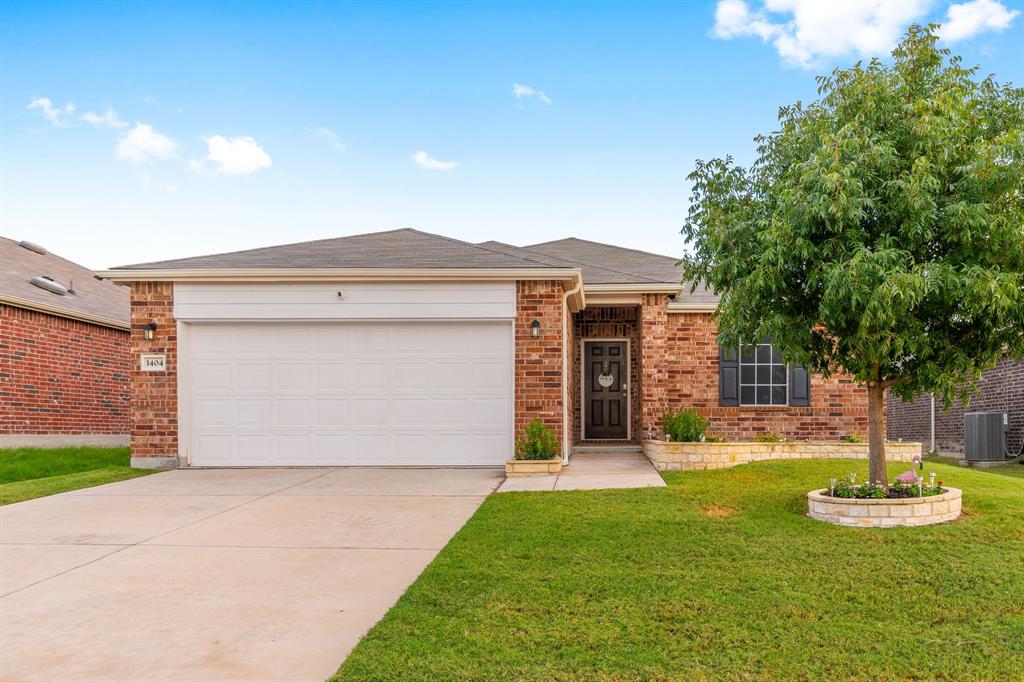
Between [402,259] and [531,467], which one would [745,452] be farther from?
[402,259]

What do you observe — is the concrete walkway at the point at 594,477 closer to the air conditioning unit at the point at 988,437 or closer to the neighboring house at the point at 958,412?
the neighboring house at the point at 958,412

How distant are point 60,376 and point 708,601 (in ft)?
45.0

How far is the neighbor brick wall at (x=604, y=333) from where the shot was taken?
1376 centimetres

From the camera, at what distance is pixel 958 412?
51.2ft

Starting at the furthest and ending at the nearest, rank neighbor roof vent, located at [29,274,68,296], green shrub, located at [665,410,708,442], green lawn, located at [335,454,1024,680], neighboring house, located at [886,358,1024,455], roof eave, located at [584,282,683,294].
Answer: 1. neighbor roof vent, located at [29,274,68,296]
2. neighboring house, located at [886,358,1024,455]
3. roof eave, located at [584,282,683,294]
4. green shrub, located at [665,410,708,442]
5. green lawn, located at [335,454,1024,680]

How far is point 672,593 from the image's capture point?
14.5 ft

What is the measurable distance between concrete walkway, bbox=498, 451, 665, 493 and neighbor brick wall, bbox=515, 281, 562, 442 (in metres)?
0.81

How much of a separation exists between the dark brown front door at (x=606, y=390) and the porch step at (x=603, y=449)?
21.3 inches

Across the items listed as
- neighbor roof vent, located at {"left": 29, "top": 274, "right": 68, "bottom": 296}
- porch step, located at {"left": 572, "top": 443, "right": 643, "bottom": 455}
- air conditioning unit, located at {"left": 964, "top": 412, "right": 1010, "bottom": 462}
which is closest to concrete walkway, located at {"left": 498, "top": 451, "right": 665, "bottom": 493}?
porch step, located at {"left": 572, "top": 443, "right": 643, "bottom": 455}

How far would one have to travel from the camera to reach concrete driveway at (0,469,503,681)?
11.9 ft

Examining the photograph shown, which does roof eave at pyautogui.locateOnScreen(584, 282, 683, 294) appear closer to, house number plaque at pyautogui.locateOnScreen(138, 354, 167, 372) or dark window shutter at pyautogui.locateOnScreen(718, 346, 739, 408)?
dark window shutter at pyautogui.locateOnScreen(718, 346, 739, 408)

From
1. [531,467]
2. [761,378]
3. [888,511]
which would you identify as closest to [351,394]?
[531,467]

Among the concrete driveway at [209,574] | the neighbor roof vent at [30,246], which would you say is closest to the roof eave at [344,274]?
the concrete driveway at [209,574]

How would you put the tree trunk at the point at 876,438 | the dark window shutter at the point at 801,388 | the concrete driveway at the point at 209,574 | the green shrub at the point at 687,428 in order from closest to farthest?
1. the concrete driveway at the point at 209,574
2. the tree trunk at the point at 876,438
3. the green shrub at the point at 687,428
4. the dark window shutter at the point at 801,388
